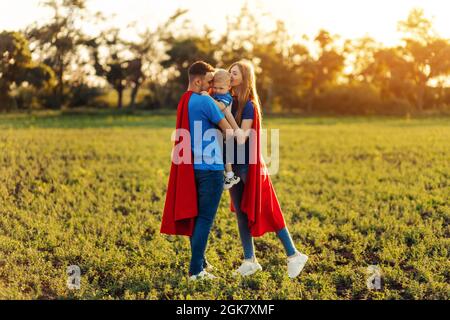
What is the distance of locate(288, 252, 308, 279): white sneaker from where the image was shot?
534cm

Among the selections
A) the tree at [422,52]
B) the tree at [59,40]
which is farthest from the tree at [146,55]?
the tree at [422,52]

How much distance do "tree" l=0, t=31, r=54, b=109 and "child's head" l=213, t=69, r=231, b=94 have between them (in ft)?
28.2

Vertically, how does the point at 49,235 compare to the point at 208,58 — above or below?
below

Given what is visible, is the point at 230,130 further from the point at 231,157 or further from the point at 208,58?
the point at 208,58

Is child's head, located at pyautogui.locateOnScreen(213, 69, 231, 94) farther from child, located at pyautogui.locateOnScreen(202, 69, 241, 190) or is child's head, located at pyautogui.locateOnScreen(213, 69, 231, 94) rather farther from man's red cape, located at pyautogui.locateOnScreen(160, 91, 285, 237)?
man's red cape, located at pyautogui.locateOnScreen(160, 91, 285, 237)

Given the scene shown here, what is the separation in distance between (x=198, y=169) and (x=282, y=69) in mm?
35698

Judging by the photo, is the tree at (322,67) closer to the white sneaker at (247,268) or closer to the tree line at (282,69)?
the tree line at (282,69)

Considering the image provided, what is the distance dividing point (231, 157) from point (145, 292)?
1.40 m

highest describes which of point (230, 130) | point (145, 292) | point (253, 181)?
point (230, 130)

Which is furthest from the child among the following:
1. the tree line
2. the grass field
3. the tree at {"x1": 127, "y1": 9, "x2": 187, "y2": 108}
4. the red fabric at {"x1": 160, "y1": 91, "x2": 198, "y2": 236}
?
the tree at {"x1": 127, "y1": 9, "x2": 187, "y2": 108}

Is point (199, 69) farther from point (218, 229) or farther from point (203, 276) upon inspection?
point (218, 229)

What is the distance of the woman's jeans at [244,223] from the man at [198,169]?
305 millimetres
